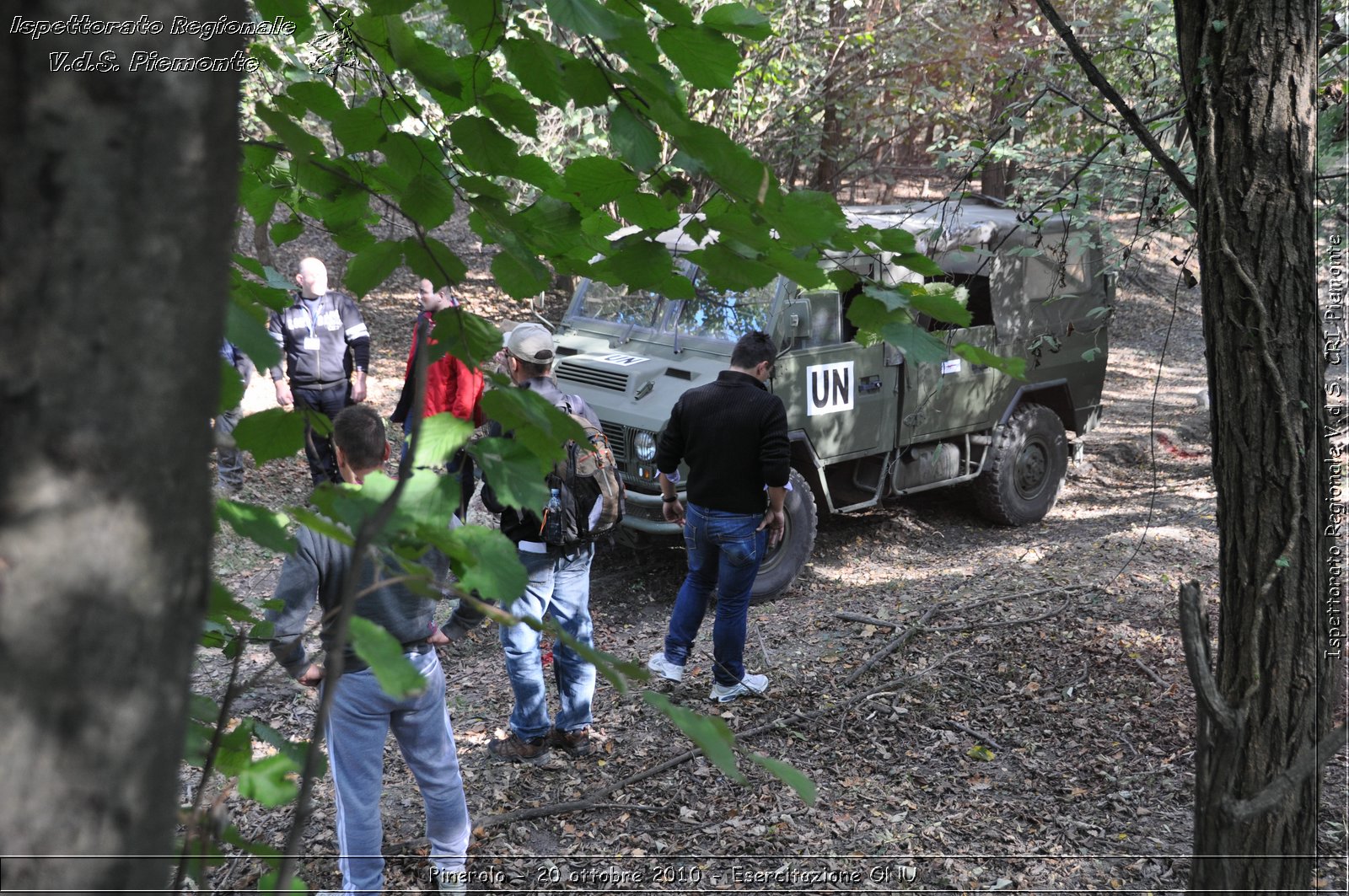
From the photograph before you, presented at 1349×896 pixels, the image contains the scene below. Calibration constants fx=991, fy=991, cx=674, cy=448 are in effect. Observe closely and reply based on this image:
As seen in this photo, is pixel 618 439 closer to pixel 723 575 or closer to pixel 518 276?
pixel 723 575

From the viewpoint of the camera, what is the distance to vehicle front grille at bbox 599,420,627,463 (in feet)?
19.7

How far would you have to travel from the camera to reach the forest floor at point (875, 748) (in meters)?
3.42

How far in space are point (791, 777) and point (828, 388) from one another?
17.9 feet

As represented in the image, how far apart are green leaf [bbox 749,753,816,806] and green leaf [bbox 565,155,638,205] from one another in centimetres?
96

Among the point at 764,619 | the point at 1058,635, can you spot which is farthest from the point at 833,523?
the point at 1058,635

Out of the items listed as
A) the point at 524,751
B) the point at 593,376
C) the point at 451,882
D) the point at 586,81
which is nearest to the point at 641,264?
the point at 586,81

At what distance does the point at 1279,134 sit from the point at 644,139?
1.56 metres

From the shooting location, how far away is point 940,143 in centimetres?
653

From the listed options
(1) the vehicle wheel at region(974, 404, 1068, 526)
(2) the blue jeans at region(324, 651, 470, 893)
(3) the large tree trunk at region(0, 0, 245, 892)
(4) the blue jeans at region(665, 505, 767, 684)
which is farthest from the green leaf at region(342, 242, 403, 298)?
(1) the vehicle wheel at region(974, 404, 1068, 526)

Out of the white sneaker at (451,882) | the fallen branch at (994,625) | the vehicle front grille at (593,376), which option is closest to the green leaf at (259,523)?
the white sneaker at (451,882)

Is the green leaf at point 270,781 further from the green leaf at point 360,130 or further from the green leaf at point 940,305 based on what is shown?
the green leaf at point 940,305

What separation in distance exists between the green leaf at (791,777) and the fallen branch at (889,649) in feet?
12.5

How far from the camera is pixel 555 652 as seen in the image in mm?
4141

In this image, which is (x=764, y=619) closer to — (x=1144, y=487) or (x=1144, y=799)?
(x=1144, y=799)
